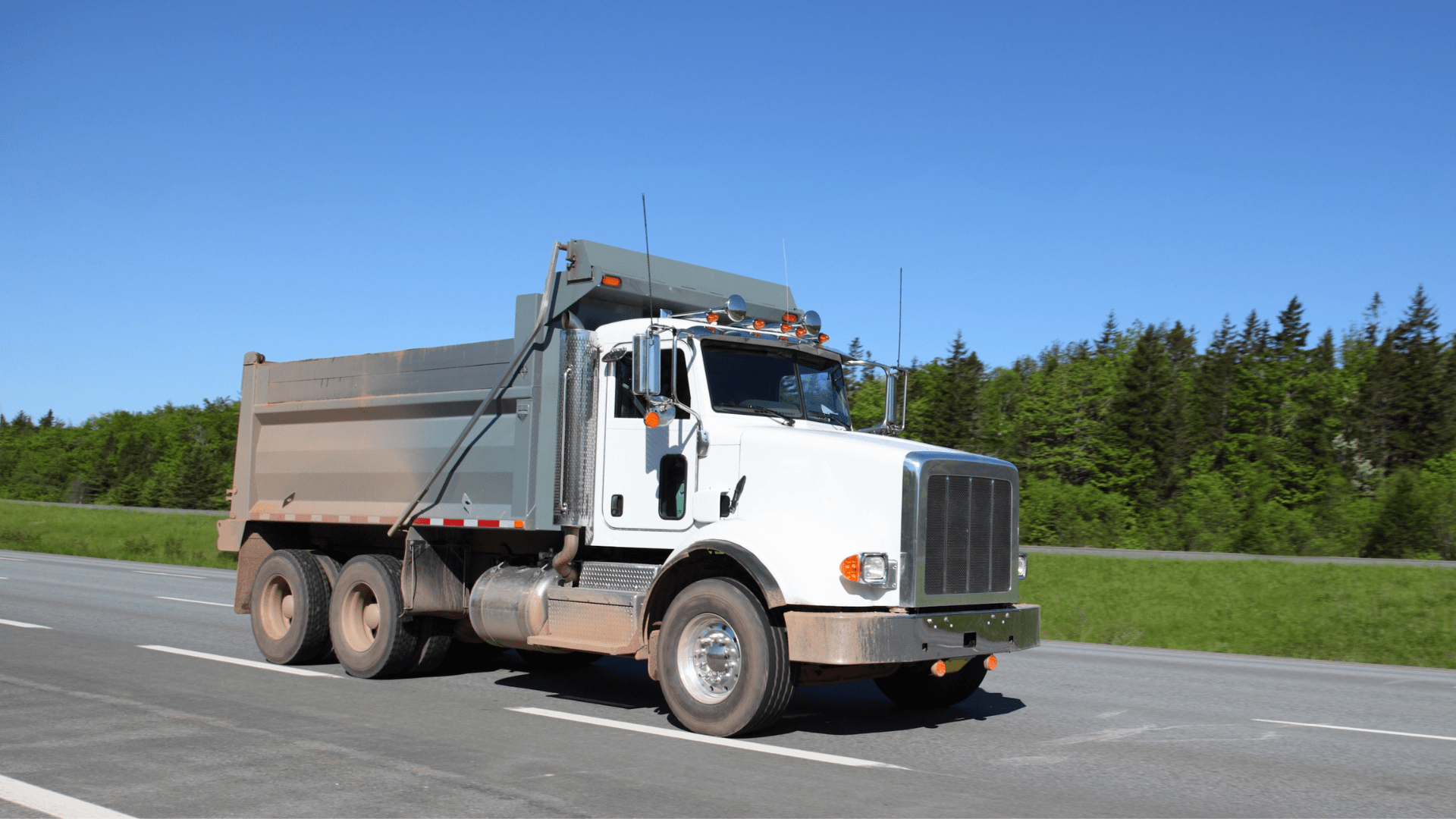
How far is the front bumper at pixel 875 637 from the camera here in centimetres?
713

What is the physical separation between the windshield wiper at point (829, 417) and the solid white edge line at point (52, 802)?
5444 millimetres

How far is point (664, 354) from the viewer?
338 inches

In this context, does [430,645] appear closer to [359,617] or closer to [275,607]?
[359,617]

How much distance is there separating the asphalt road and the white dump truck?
529 mm

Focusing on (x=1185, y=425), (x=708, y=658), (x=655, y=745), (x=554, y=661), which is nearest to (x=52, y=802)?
(x=655, y=745)

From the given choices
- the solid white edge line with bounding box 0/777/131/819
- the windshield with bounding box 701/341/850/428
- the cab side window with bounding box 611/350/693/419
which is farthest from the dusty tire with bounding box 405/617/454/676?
the solid white edge line with bounding box 0/777/131/819

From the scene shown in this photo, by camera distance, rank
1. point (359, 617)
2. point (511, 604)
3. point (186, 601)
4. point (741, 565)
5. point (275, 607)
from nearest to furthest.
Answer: point (741, 565), point (511, 604), point (359, 617), point (275, 607), point (186, 601)

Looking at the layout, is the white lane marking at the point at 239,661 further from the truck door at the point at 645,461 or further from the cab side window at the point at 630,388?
the cab side window at the point at 630,388

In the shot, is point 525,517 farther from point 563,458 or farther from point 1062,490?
point 1062,490

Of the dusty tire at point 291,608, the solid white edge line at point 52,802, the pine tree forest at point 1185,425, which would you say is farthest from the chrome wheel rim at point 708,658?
the pine tree forest at point 1185,425

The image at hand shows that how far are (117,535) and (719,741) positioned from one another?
131 ft

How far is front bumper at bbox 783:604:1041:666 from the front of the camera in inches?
281

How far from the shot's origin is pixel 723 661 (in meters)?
7.71

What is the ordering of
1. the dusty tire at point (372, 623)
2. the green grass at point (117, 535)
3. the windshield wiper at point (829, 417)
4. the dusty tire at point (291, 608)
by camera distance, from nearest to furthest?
Answer: the windshield wiper at point (829, 417) < the dusty tire at point (372, 623) < the dusty tire at point (291, 608) < the green grass at point (117, 535)
